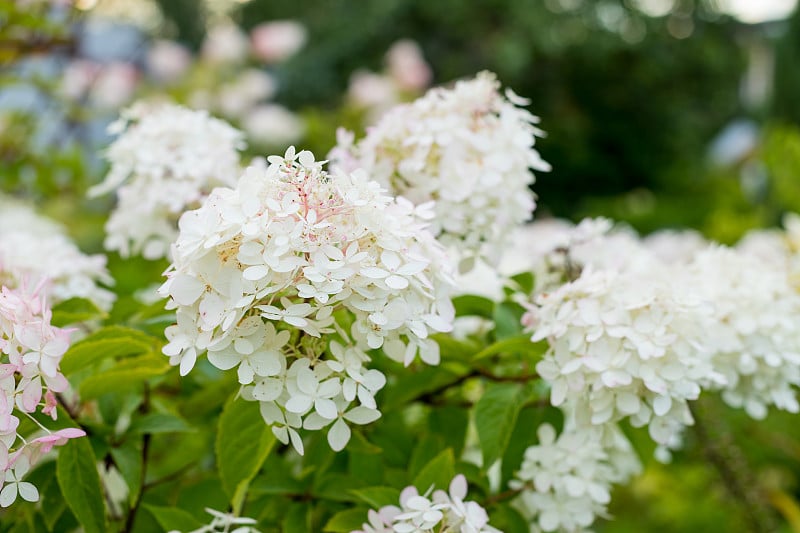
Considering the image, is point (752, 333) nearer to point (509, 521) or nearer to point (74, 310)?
Answer: point (509, 521)

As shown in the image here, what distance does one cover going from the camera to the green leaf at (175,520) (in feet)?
2.29

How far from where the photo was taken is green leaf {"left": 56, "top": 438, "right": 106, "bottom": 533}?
65 cm

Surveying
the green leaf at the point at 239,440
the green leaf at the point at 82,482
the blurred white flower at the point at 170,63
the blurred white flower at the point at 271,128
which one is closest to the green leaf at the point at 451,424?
the green leaf at the point at 239,440

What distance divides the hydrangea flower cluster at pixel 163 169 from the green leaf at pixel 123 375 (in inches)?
7.3

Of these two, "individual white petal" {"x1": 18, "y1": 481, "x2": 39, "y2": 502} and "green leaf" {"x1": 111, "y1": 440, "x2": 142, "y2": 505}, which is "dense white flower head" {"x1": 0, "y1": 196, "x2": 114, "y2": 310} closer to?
"green leaf" {"x1": 111, "y1": 440, "x2": 142, "y2": 505}

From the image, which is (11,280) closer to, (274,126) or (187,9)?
(274,126)

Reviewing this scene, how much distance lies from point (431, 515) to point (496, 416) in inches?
6.7

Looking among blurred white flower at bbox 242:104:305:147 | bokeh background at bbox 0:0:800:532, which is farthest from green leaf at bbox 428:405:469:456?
bokeh background at bbox 0:0:800:532

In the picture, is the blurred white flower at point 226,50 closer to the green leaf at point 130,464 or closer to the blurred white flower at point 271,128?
the blurred white flower at point 271,128

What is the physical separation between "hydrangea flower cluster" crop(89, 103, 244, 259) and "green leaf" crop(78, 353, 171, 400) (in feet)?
0.61

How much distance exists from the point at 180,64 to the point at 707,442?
349 centimetres

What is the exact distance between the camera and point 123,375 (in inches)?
28.1

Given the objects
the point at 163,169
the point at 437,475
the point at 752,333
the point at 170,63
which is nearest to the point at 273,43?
the point at 170,63

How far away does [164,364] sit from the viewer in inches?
29.3
